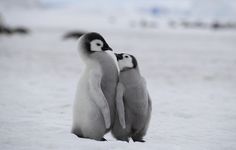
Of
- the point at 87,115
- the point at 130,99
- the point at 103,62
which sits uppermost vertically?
the point at 103,62

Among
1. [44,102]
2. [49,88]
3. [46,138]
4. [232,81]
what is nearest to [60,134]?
[46,138]

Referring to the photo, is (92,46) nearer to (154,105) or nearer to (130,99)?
(130,99)

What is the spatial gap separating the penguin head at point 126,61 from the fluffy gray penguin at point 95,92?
3.6 inches

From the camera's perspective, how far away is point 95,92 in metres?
4.09

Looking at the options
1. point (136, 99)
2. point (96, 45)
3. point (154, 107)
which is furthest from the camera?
point (154, 107)

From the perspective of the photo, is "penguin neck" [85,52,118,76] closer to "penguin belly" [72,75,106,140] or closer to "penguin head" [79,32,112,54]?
"penguin head" [79,32,112,54]

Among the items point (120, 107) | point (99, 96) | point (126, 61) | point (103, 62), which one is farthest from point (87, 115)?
point (126, 61)

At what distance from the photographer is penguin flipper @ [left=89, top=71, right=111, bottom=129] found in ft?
13.4

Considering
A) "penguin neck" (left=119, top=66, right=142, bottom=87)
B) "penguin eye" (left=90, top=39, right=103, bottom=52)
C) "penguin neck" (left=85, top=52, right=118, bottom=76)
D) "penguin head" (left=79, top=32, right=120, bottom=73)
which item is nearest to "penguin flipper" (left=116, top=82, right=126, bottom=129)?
"penguin neck" (left=119, top=66, right=142, bottom=87)

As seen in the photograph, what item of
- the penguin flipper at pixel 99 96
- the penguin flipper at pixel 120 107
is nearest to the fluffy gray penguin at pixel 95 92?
the penguin flipper at pixel 99 96

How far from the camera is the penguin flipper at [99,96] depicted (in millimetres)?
4094

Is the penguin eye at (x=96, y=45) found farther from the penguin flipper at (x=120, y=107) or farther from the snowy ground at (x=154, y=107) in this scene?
the snowy ground at (x=154, y=107)

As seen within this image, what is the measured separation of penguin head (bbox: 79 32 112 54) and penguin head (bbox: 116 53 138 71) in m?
0.23

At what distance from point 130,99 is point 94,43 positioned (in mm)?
712
